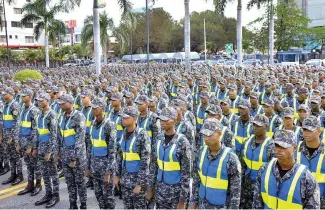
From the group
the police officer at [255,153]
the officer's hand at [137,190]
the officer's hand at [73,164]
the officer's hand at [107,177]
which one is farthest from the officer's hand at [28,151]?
the police officer at [255,153]

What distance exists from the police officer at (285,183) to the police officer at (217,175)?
1.01 feet

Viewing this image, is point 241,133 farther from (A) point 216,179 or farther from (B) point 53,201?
(B) point 53,201

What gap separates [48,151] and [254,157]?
11.0 feet

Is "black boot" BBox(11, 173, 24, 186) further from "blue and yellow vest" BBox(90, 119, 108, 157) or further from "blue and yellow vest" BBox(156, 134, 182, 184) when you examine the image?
"blue and yellow vest" BBox(156, 134, 182, 184)

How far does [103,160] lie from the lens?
5.28m

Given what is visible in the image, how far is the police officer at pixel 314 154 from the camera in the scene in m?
3.95

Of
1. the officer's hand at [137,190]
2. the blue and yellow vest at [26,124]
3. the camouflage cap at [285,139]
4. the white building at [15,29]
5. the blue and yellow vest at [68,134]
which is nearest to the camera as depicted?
the camouflage cap at [285,139]

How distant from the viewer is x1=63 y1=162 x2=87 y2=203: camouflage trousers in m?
5.59

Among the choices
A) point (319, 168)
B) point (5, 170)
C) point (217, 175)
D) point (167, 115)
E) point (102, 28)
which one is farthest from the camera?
point (102, 28)

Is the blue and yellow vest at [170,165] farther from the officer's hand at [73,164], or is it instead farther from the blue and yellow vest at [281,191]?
the officer's hand at [73,164]

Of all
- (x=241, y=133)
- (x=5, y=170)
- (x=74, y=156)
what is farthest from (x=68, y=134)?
(x=5, y=170)

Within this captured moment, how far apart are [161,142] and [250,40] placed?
1553 inches

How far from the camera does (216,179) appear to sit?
3.67 m

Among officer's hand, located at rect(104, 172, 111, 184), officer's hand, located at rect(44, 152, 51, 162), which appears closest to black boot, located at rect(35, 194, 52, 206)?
officer's hand, located at rect(44, 152, 51, 162)
